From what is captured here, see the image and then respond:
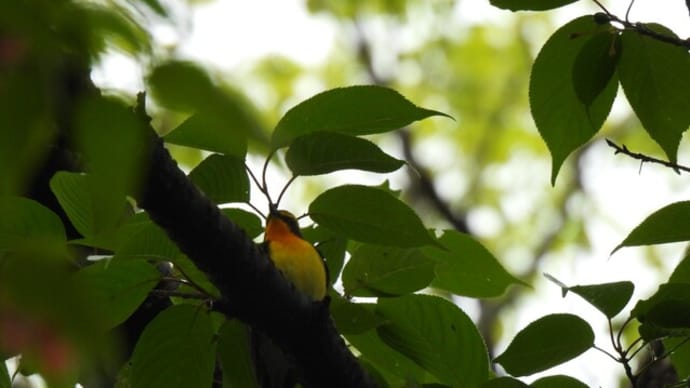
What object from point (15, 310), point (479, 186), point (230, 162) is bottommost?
point (479, 186)

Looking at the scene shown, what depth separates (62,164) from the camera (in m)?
2.75

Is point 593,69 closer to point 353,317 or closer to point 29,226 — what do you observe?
point 353,317

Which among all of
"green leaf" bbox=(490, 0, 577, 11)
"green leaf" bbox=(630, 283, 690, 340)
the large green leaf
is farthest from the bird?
"green leaf" bbox=(490, 0, 577, 11)

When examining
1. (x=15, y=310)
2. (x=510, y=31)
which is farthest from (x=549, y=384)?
(x=510, y=31)

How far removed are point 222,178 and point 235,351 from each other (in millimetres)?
442

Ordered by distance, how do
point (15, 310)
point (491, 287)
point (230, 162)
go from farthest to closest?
point (491, 287) → point (230, 162) → point (15, 310)

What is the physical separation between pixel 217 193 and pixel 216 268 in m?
0.24

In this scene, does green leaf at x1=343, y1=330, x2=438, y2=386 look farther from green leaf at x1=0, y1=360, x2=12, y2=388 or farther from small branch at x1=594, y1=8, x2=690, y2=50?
small branch at x1=594, y1=8, x2=690, y2=50

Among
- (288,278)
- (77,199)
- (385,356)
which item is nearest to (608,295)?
(385,356)

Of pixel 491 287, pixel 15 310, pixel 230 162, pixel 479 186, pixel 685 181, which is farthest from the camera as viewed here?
pixel 479 186

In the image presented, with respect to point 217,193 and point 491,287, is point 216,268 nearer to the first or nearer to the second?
point 217,193

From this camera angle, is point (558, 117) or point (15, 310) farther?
point (558, 117)

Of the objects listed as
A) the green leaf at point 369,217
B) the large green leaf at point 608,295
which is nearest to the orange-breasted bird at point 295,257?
the green leaf at point 369,217

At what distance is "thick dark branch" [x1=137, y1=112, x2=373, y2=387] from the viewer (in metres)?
1.99
